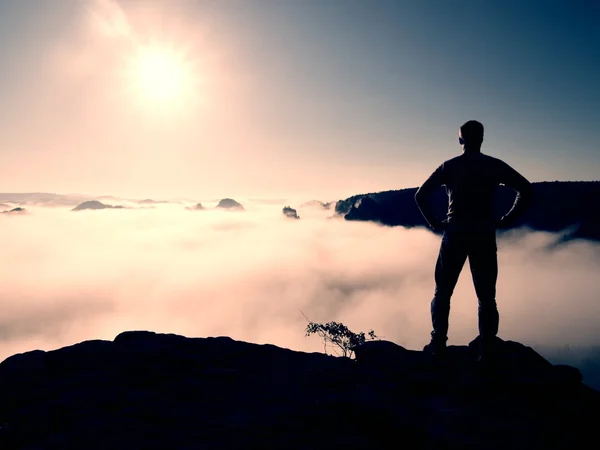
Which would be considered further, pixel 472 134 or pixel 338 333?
pixel 338 333

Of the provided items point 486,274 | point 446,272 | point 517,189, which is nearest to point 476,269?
point 486,274

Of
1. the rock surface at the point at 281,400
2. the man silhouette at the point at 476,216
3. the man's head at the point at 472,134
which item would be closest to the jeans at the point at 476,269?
the man silhouette at the point at 476,216

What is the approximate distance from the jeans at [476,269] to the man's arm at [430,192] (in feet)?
1.04

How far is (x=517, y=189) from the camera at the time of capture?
247 inches

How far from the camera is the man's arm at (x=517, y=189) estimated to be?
6.20 meters

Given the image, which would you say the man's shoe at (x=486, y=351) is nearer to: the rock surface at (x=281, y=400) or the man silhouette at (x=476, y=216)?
the man silhouette at (x=476, y=216)

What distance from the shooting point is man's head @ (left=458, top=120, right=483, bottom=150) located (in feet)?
21.0

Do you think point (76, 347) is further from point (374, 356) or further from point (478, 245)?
point (478, 245)

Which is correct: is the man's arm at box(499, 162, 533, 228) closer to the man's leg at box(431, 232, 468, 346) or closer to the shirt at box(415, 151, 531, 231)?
the shirt at box(415, 151, 531, 231)

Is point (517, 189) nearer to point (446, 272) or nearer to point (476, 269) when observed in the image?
point (476, 269)

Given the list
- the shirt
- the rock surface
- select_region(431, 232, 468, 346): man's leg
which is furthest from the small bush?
the shirt

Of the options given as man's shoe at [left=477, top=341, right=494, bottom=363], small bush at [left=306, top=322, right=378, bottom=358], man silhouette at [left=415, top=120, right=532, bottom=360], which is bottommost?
man's shoe at [left=477, top=341, right=494, bottom=363]

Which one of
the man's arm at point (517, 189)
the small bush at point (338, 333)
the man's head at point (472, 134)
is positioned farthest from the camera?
the small bush at point (338, 333)

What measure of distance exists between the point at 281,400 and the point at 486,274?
4401mm
